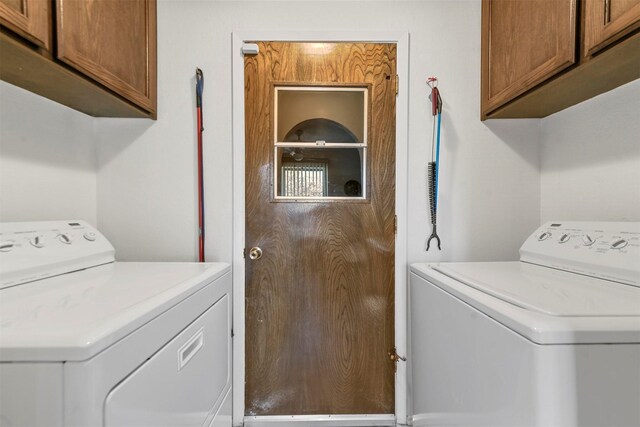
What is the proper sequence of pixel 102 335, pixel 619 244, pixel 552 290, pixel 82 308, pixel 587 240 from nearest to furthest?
1. pixel 102 335
2. pixel 82 308
3. pixel 552 290
4. pixel 619 244
5. pixel 587 240

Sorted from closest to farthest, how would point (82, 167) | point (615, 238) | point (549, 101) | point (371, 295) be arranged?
point (615, 238) < point (549, 101) < point (82, 167) < point (371, 295)

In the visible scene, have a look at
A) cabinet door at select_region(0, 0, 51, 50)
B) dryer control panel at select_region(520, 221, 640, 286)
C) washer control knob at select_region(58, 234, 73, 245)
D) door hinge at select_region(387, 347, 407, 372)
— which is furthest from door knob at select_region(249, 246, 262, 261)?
dryer control panel at select_region(520, 221, 640, 286)

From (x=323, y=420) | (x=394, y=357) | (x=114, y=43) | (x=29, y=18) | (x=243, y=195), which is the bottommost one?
(x=323, y=420)

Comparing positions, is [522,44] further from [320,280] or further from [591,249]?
[320,280]

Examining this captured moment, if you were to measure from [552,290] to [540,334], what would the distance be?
1.10 feet

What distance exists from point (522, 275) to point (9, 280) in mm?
1718

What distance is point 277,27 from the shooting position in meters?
1.56

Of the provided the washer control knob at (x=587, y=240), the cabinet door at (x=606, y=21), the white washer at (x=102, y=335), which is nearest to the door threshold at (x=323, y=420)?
the white washer at (x=102, y=335)

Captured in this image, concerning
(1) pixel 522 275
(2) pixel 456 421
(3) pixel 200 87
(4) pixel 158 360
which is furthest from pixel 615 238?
(3) pixel 200 87

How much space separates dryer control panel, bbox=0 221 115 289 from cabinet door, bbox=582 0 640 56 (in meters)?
1.95

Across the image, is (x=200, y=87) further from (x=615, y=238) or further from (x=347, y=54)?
(x=615, y=238)

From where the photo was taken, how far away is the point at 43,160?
1.28 m

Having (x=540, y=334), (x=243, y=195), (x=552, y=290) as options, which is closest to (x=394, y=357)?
(x=552, y=290)

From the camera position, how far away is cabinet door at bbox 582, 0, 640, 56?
0.84 m
